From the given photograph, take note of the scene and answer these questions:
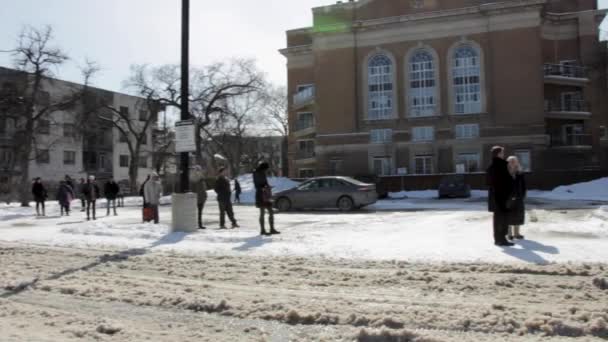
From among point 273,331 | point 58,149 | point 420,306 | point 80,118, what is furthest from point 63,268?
point 58,149

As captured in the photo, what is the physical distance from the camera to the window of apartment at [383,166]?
48656 millimetres

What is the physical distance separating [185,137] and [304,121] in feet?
148

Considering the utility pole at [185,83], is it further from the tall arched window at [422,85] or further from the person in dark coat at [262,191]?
the tall arched window at [422,85]

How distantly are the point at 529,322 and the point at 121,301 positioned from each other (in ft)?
14.7

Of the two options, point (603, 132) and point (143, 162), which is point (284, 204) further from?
point (143, 162)

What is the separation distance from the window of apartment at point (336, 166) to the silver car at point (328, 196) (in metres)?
28.6

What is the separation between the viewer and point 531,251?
27.8 ft

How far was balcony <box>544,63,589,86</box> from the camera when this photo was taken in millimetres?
46938

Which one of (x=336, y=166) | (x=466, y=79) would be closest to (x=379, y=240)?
(x=336, y=166)

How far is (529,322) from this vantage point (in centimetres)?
466

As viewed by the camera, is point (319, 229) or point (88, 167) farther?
point (88, 167)

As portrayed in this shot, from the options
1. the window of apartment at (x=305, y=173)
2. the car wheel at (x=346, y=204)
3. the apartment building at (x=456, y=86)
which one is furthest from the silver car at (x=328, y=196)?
the window of apartment at (x=305, y=173)

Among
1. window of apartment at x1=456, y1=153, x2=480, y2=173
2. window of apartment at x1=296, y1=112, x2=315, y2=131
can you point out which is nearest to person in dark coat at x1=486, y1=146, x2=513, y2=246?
window of apartment at x1=456, y1=153, x2=480, y2=173

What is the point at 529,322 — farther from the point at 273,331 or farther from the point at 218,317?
the point at 218,317
